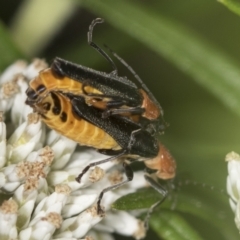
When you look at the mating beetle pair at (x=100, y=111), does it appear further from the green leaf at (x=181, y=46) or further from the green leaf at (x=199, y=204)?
the green leaf at (x=181, y=46)

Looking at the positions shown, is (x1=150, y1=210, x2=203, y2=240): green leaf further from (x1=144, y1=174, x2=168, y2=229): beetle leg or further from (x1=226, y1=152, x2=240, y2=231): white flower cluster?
(x1=226, y1=152, x2=240, y2=231): white flower cluster

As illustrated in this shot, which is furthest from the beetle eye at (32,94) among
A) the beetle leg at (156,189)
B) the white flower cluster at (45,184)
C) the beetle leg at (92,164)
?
the beetle leg at (156,189)

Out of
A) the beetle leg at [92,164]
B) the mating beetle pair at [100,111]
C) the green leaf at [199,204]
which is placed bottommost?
the green leaf at [199,204]

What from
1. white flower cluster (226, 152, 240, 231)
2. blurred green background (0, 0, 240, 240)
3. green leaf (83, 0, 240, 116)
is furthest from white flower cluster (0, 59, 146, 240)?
green leaf (83, 0, 240, 116)

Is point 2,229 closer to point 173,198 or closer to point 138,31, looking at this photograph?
point 173,198

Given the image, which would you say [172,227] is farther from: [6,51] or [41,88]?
[6,51]

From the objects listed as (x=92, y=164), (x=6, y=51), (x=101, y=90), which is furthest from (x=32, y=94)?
(x=6, y=51)
